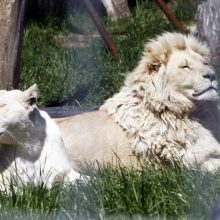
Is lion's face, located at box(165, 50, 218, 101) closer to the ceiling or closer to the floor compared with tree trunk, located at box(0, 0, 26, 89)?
closer to the floor

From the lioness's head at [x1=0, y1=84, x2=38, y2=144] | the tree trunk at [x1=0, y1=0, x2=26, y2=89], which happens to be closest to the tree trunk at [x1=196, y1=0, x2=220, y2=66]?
the tree trunk at [x1=0, y1=0, x2=26, y2=89]

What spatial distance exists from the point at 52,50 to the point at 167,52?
3.47 metres

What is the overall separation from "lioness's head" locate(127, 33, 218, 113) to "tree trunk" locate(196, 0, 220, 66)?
2.23 metres

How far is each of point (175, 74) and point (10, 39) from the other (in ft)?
4.04

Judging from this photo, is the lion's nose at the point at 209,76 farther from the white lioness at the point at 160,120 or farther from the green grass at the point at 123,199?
the green grass at the point at 123,199

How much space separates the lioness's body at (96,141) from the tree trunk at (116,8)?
17.8 ft

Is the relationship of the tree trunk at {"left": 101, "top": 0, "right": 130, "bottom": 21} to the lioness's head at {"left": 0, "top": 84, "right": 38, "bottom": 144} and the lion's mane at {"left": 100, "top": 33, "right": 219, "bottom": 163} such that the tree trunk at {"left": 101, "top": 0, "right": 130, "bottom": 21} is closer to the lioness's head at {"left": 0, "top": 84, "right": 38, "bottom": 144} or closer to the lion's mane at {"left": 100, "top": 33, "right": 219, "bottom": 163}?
the lion's mane at {"left": 100, "top": 33, "right": 219, "bottom": 163}

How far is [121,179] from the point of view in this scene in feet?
16.5

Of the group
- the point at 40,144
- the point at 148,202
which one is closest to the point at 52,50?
the point at 40,144

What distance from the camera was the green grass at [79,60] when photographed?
332 inches

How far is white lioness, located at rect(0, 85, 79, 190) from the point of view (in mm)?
5227

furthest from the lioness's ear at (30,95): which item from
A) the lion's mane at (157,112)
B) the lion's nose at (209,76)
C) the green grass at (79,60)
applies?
the green grass at (79,60)

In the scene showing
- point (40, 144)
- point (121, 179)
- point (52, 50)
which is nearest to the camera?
point (121, 179)

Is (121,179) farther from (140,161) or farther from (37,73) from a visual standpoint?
(37,73)
